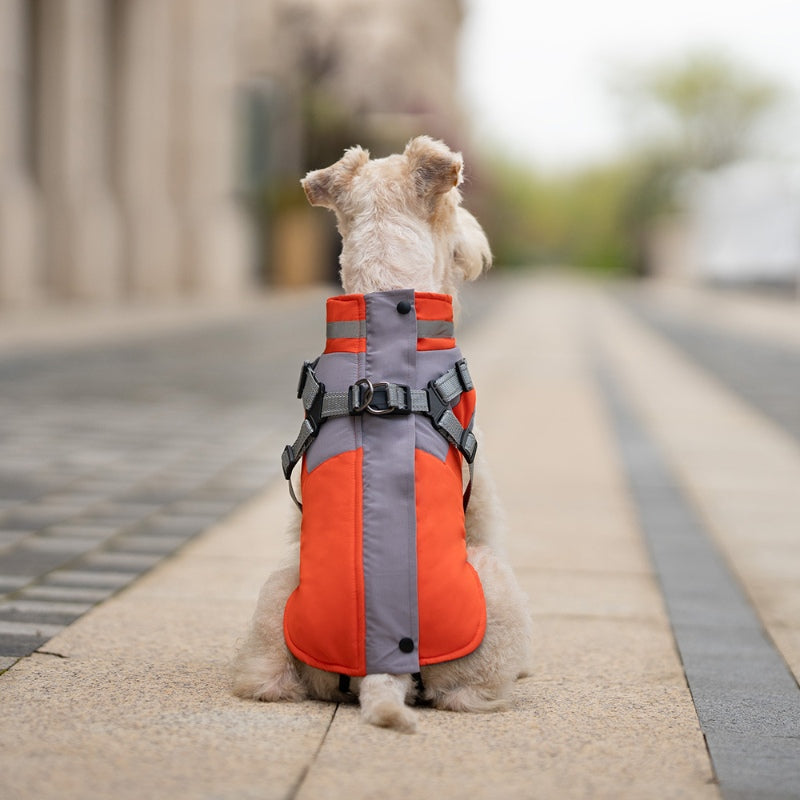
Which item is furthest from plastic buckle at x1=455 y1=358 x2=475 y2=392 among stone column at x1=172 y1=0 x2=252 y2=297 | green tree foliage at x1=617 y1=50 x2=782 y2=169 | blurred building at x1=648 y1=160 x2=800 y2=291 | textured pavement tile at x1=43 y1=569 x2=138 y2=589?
green tree foliage at x1=617 y1=50 x2=782 y2=169

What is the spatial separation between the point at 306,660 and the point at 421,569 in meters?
0.37

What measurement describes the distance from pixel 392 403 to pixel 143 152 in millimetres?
23697

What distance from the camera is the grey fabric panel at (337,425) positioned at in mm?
2969

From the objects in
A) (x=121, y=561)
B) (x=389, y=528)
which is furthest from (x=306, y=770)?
(x=121, y=561)

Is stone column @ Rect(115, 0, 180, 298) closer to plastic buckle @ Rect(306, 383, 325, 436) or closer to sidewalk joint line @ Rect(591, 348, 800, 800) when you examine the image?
sidewalk joint line @ Rect(591, 348, 800, 800)

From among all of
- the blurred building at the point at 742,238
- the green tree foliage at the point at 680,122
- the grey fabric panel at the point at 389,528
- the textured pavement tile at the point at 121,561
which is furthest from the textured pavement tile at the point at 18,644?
the green tree foliage at the point at 680,122

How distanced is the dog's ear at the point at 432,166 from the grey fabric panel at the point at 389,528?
0.88 feet

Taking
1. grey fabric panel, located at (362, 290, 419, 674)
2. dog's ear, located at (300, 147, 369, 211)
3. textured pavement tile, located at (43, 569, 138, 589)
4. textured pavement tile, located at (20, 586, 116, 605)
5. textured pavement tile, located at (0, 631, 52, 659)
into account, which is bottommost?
textured pavement tile, located at (43, 569, 138, 589)

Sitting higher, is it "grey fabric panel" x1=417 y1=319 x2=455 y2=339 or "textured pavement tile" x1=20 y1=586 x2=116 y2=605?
"grey fabric panel" x1=417 y1=319 x2=455 y2=339

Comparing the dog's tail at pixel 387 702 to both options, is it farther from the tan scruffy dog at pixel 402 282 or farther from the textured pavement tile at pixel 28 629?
the textured pavement tile at pixel 28 629

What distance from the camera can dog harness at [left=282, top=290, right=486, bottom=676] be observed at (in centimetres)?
289

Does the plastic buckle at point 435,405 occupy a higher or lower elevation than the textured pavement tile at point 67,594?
higher

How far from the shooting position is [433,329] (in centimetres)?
304

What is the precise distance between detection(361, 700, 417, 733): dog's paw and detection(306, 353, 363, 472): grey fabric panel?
60 cm
